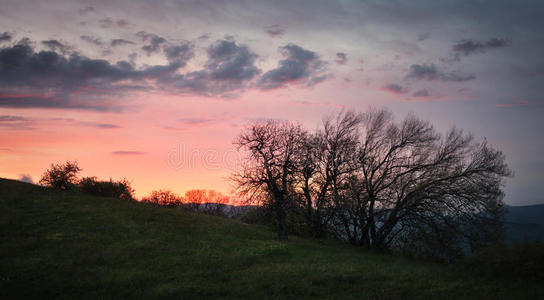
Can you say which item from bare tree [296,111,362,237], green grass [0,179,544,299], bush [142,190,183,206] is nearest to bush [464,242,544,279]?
green grass [0,179,544,299]

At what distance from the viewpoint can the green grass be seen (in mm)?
13938

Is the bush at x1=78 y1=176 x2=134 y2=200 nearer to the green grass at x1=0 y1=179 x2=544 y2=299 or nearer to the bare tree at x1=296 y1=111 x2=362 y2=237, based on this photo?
the green grass at x1=0 y1=179 x2=544 y2=299

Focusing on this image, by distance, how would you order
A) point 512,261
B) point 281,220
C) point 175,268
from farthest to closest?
point 281,220 < point 175,268 < point 512,261

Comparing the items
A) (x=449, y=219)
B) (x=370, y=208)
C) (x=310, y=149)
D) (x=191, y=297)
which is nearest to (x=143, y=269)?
(x=191, y=297)

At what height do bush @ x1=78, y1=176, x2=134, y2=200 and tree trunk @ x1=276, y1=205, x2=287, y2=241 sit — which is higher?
bush @ x1=78, y1=176, x2=134, y2=200

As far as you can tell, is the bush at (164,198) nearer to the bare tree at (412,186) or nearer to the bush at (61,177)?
the bush at (61,177)

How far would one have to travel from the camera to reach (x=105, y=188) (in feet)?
129

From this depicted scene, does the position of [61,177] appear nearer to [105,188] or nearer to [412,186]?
[105,188]

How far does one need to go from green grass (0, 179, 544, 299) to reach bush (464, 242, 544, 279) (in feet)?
3.15

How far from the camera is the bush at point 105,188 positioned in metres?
38.8

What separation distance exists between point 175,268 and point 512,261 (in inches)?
693

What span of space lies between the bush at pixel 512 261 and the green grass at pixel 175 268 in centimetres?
96

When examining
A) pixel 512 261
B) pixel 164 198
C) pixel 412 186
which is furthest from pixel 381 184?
pixel 164 198

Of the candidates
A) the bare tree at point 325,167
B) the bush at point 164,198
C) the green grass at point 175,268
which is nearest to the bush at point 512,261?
the green grass at point 175,268
